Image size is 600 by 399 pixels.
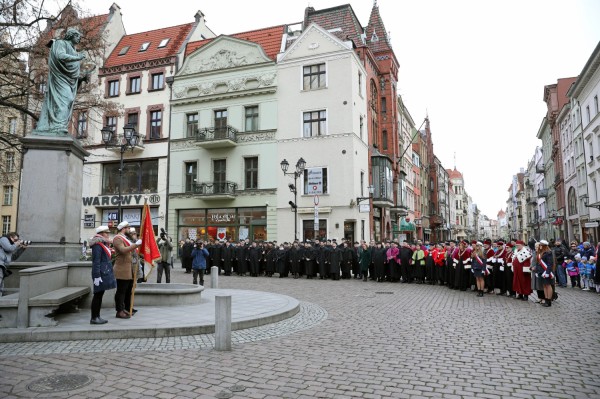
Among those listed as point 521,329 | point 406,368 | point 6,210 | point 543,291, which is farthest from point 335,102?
point 6,210

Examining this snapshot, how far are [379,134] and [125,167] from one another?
2138 cm

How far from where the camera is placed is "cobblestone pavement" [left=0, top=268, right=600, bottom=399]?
188 inches

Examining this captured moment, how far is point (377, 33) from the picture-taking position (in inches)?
1537

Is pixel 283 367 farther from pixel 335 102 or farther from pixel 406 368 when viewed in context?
pixel 335 102

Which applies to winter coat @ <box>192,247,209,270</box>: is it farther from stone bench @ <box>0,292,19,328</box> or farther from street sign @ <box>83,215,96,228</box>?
street sign @ <box>83,215,96,228</box>

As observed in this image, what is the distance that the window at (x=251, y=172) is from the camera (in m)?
30.6

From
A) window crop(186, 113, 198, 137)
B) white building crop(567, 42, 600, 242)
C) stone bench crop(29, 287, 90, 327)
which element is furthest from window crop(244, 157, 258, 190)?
white building crop(567, 42, 600, 242)

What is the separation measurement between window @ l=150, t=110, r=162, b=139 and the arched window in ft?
130

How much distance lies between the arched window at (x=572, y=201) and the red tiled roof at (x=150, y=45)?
40067 millimetres

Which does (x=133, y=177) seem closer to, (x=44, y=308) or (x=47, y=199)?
(x=47, y=199)

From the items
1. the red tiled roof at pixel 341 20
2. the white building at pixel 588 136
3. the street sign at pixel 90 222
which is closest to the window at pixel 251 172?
the red tiled roof at pixel 341 20

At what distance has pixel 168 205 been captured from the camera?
3212cm

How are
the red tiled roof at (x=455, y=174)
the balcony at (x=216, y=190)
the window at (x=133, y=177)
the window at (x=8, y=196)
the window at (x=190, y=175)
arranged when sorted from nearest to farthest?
the balcony at (x=216, y=190)
the window at (x=190, y=175)
the window at (x=133, y=177)
the window at (x=8, y=196)
the red tiled roof at (x=455, y=174)

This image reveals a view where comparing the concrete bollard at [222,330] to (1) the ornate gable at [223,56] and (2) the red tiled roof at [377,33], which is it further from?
(2) the red tiled roof at [377,33]
